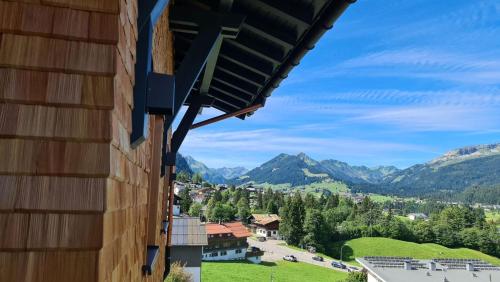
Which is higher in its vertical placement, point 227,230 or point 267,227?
point 227,230

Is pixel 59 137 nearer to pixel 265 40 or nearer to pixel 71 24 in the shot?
pixel 71 24

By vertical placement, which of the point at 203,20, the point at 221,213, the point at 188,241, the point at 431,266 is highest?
the point at 203,20

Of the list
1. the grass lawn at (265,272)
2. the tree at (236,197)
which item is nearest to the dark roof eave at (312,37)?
the grass lawn at (265,272)

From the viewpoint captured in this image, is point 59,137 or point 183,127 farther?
point 183,127

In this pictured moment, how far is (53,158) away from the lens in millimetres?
1180

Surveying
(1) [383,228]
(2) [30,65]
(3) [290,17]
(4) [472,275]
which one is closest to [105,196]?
(2) [30,65]

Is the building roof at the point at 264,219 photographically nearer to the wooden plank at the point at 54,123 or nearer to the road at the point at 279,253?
the road at the point at 279,253

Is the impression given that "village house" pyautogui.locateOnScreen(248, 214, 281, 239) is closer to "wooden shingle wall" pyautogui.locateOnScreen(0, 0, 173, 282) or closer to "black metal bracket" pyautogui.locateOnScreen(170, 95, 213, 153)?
"black metal bracket" pyautogui.locateOnScreen(170, 95, 213, 153)

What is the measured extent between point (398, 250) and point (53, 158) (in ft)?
199

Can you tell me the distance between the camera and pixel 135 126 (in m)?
1.63

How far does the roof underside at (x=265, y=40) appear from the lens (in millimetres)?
2770

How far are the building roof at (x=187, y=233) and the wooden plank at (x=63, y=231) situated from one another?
20.5 metres

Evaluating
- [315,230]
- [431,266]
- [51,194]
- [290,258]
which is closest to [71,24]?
[51,194]

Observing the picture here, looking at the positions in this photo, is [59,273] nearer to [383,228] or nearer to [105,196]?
[105,196]
